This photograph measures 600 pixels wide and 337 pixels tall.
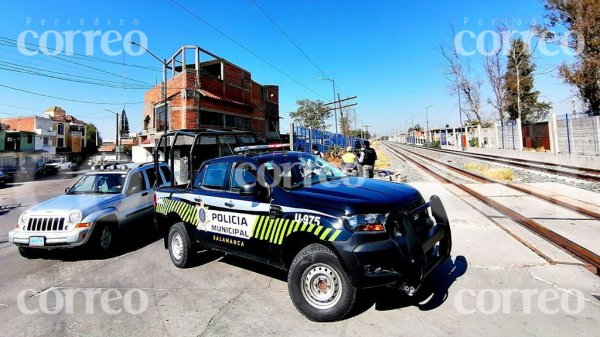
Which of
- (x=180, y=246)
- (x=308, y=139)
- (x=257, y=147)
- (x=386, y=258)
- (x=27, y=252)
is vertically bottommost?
(x=27, y=252)

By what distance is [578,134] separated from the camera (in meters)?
21.4

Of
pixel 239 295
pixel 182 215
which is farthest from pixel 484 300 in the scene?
pixel 182 215

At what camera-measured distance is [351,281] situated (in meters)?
3.31

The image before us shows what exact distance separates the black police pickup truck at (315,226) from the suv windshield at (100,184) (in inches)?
114

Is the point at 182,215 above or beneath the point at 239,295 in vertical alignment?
above

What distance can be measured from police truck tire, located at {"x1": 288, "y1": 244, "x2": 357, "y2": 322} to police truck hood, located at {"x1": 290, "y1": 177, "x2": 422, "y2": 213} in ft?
1.64

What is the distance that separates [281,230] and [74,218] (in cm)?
438

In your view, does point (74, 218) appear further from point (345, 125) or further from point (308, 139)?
point (345, 125)

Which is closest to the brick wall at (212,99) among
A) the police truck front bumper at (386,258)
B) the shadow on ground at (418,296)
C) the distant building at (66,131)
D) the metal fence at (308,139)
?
the metal fence at (308,139)

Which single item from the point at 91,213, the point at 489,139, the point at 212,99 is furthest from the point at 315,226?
the point at 489,139

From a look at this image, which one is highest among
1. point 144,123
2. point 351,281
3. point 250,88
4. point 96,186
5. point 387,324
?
point 250,88

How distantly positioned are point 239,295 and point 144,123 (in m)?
36.7

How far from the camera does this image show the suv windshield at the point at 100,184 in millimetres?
7414

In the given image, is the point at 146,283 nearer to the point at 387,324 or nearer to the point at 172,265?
the point at 172,265
